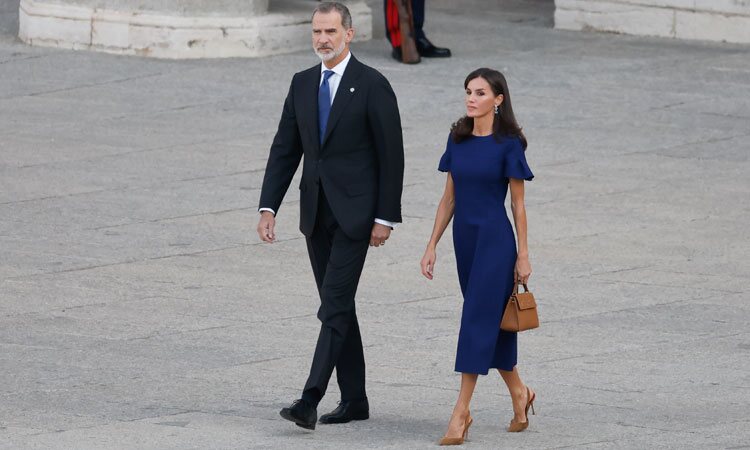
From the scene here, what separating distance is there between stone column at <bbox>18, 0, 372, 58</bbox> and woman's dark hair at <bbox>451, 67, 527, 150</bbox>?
10413 millimetres

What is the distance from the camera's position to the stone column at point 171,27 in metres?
18.2

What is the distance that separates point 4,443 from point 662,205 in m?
6.34

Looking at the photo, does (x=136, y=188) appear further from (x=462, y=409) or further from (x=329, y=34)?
(x=462, y=409)

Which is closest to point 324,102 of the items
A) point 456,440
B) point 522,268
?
point 522,268

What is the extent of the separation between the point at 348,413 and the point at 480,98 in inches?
62.6

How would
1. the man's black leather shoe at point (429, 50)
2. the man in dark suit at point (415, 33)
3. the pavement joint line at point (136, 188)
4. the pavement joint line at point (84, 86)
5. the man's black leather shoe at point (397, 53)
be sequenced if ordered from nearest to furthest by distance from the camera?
the pavement joint line at point (136, 188)
the pavement joint line at point (84, 86)
the man in dark suit at point (415, 33)
the man's black leather shoe at point (397, 53)
the man's black leather shoe at point (429, 50)

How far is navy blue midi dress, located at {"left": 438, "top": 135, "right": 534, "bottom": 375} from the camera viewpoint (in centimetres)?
790

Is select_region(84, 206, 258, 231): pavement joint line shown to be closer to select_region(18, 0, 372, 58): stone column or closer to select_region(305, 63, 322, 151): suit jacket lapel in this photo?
select_region(305, 63, 322, 151): suit jacket lapel

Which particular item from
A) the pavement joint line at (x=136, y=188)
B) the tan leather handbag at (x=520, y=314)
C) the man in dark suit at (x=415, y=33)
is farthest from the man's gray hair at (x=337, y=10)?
the man in dark suit at (x=415, y=33)

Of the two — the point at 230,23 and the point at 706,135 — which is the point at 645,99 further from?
the point at 230,23

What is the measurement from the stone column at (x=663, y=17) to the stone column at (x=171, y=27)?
346cm

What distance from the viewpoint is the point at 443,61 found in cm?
1842

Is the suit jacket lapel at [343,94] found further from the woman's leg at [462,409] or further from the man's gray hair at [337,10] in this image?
the woman's leg at [462,409]

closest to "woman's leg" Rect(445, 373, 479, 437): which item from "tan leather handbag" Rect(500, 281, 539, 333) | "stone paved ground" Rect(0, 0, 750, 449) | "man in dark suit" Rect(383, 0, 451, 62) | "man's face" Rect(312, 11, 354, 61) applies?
"stone paved ground" Rect(0, 0, 750, 449)
